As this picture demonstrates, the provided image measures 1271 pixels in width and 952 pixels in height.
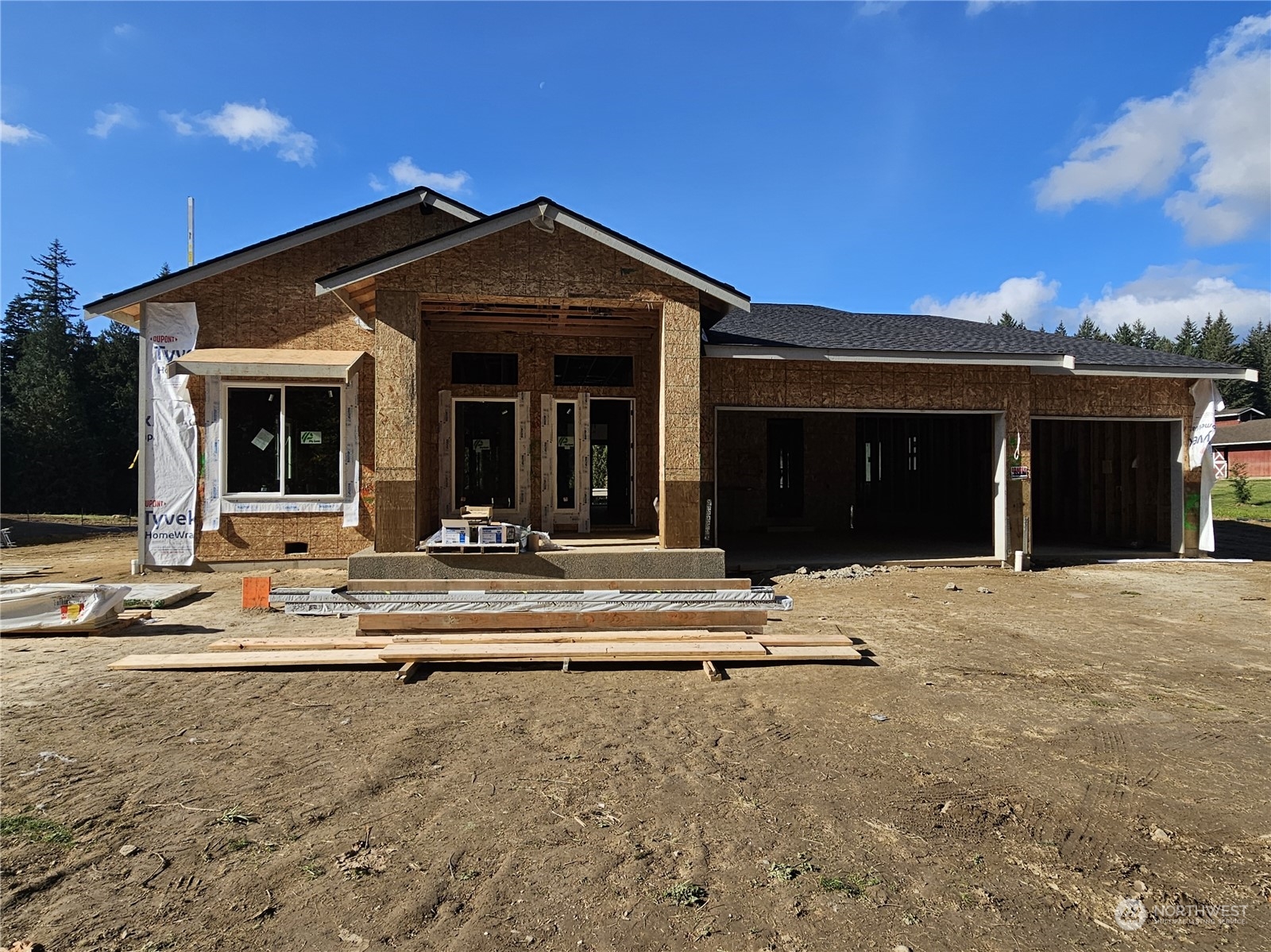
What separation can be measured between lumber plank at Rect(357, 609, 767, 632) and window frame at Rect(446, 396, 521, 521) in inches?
203

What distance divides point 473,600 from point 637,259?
5238 mm

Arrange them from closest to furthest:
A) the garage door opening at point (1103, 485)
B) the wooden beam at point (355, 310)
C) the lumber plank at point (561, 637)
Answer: the lumber plank at point (561, 637) < the wooden beam at point (355, 310) < the garage door opening at point (1103, 485)

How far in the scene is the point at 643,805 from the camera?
3805 millimetres

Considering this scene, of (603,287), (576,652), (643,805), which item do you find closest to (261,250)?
(603,287)

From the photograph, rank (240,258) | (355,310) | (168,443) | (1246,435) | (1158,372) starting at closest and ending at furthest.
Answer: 1. (355,310)
2. (240,258)
3. (168,443)
4. (1158,372)
5. (1246,435)

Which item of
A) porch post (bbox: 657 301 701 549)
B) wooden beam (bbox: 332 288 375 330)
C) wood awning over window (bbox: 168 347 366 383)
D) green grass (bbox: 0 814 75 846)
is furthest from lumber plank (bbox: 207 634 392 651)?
wooden beam (bbox: 332 288 375 330)

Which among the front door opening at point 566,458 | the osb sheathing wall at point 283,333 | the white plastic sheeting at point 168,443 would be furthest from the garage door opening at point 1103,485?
the white plastic sheeting at point 168,443

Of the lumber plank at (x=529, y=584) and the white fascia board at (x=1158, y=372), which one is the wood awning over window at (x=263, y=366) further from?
the white fascia board at (x=1158, y=372)

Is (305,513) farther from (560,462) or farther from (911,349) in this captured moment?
(911,349)

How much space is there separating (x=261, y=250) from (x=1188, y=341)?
400 feet

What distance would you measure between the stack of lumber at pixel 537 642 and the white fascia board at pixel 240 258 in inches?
290

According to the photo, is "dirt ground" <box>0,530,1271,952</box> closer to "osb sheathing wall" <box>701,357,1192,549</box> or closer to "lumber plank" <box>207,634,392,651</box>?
"lumber plank" <box>207,634,392,651</box>

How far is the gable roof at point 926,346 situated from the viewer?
38.3 feet

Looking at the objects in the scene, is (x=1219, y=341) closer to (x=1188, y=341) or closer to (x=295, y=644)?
(x=1188, y=341)
